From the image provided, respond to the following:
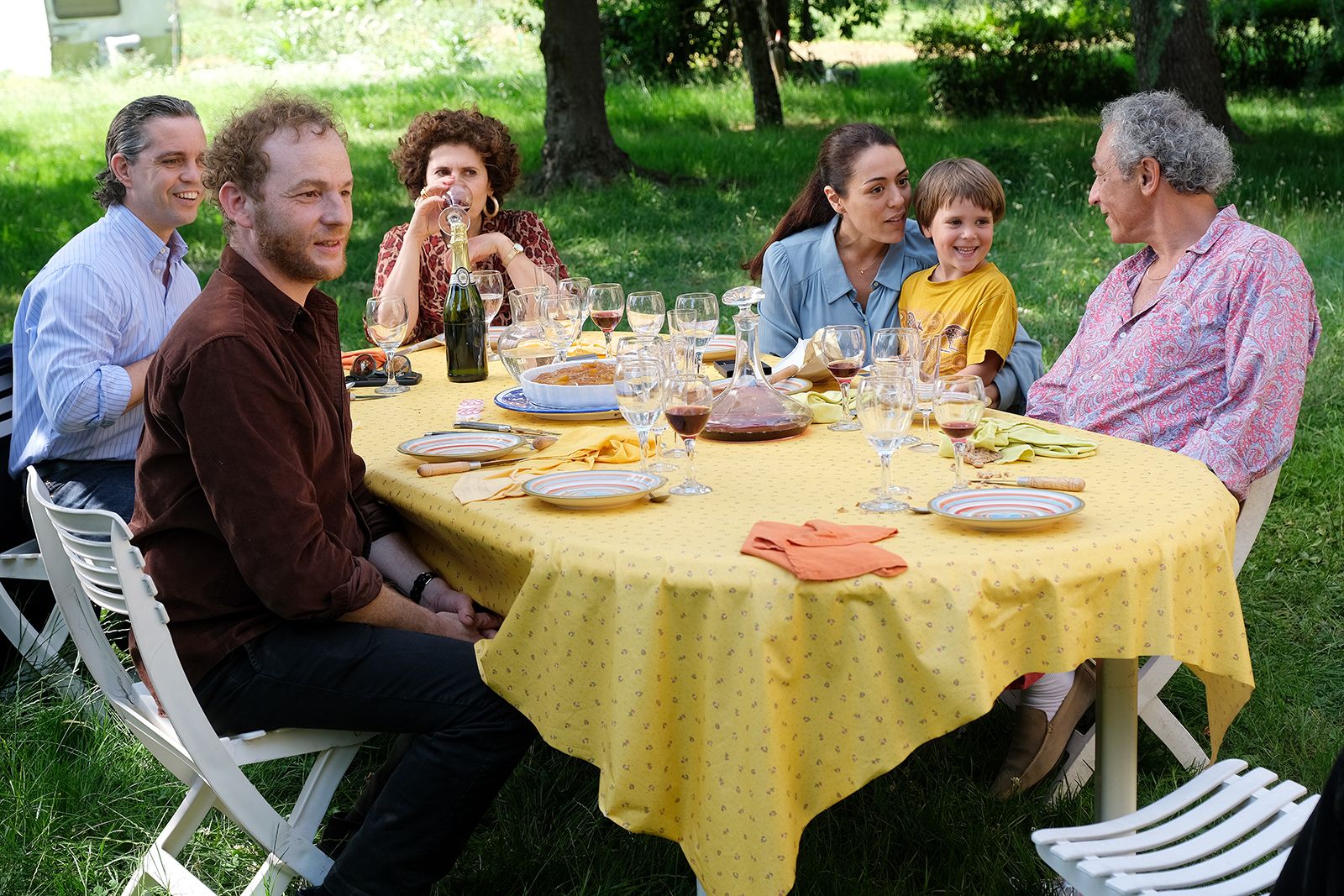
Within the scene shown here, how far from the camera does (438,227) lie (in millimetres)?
4789

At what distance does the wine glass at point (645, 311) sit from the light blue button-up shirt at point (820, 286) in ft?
3.22

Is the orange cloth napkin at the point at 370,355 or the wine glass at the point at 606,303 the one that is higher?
the wine glass at the point at 606,303

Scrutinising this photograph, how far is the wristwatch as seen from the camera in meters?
2.91

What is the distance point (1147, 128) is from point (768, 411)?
1.35 m

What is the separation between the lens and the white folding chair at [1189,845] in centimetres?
212

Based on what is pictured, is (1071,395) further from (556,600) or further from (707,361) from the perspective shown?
(556,600)

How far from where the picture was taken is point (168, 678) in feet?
7.91

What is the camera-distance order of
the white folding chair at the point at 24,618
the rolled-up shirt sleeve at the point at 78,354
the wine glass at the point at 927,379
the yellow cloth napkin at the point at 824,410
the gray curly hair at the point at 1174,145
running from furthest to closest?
the white folding chair at the point at 24,618 → the rolled-up shirt sleeve at the point at 78,354 → the gray curly hair at the point at 1174,145 → the yellow cloth napkin at the point at 824,410 → the wine glass at the point at 927,379

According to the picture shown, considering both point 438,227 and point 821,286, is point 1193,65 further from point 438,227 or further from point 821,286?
point 438,227

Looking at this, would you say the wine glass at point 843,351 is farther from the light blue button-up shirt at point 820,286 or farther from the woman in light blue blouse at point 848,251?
the light blue button-up shirt at point 820,286

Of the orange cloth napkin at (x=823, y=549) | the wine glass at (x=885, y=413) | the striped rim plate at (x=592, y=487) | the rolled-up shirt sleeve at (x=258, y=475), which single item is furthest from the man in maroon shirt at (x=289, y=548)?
the wine glass at (x=885, y=413)

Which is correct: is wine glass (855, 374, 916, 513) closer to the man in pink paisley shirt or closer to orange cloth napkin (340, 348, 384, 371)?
the man in pink paisley shirt

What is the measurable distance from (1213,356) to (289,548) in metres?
2.31

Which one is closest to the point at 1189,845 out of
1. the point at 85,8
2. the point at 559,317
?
the point at 559,317
